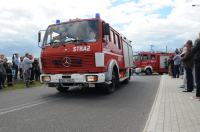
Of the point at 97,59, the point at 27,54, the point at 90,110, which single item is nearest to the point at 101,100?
the point at 97,59

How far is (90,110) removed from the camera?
1034 cm

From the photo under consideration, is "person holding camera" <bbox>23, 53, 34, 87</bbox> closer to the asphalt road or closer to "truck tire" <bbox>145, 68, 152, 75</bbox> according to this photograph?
the asphalt road

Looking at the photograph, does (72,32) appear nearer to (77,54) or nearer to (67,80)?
(77,54)

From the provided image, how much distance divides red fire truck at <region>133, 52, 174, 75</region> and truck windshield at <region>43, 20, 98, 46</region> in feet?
84.6

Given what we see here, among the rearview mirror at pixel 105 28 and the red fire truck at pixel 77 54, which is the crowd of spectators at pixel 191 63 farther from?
the rearview mirror at pixel 105 28

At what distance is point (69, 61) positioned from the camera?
1324cm

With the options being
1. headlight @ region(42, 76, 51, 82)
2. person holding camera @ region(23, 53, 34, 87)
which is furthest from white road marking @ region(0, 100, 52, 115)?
person holding camera @ region(23, 53, 34, 87)

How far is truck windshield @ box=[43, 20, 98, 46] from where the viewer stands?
1338cm

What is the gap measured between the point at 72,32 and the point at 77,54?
1.10 meters

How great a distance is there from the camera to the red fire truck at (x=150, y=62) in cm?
3950

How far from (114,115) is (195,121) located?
218cm

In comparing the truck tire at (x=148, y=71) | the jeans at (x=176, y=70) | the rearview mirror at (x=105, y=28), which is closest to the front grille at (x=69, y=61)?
the rearview mirror at (x=105, y=28)

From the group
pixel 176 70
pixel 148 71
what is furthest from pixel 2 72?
pixel 148 71

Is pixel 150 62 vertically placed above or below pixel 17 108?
above
